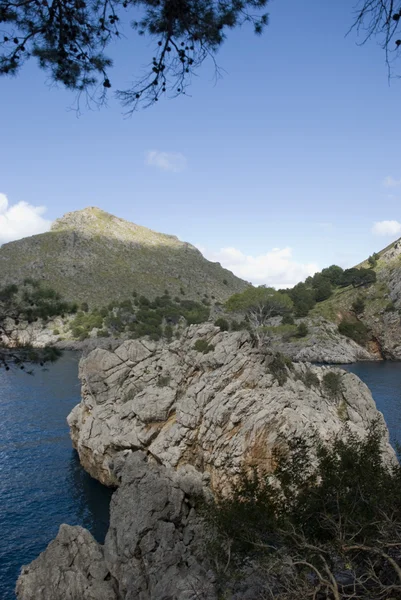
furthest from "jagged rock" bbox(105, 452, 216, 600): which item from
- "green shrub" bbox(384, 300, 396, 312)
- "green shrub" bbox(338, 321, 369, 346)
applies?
"green shrub" bbox(384, 300, 396, 312)

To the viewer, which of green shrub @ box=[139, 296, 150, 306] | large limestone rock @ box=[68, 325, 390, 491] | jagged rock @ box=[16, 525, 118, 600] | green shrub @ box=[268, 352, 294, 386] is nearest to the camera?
jagged rock @ box=[16, 525, 118, 600]

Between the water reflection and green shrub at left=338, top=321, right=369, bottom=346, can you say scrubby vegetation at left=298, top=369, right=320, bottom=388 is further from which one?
green shrub at left=338, top=321, right=369, bottom=346

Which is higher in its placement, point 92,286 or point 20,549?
point 92,286

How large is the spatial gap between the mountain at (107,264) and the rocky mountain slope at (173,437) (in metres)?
83.4

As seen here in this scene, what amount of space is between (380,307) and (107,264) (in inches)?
3259

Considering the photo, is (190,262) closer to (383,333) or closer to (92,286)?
(92,286)

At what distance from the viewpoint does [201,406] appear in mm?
28312

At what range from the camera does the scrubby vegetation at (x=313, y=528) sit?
1038 centimetres

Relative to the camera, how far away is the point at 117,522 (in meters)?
20.0

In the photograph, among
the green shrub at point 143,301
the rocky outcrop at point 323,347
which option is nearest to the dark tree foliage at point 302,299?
the rocky outcrop at point 323,347

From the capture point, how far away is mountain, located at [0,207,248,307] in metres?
123

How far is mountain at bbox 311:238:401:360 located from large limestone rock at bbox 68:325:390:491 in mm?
64230

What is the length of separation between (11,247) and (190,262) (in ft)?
199

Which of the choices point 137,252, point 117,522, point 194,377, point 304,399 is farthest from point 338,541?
point 137,252
